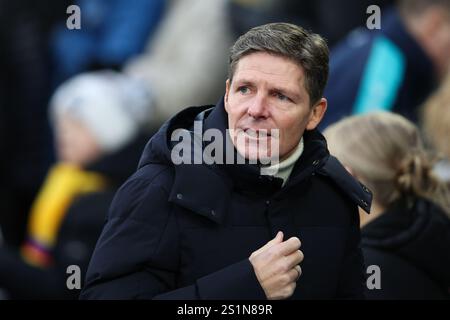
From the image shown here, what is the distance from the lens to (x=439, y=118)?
4.98m

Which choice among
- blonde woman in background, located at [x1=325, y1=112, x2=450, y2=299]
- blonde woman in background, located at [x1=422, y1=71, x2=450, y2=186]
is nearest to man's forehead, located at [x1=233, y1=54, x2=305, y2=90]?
blonde woman in background, located at [x1=325, y1=112, x2=450, y2=299]

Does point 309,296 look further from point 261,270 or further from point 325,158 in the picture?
point 325,158

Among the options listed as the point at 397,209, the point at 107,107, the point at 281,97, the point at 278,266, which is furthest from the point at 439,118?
the point at 278,266

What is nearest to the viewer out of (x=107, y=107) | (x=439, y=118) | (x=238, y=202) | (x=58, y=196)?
(x=238, y=202)

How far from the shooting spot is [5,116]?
6.53m

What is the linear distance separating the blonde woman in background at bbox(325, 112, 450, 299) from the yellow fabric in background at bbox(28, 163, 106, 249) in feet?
8.04

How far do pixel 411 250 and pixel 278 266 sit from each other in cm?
123

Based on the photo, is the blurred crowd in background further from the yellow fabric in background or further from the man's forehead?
the man's forehead

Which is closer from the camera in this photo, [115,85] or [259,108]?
[259,108]

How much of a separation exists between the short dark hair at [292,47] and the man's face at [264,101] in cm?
1

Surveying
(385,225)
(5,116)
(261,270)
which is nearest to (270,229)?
(261,270)

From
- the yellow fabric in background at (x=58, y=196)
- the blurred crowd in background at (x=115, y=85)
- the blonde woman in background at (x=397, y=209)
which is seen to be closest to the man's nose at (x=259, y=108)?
the blonde woman in background at (x=397, y=209)

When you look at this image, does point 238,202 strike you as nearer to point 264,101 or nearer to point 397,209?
point 264,101

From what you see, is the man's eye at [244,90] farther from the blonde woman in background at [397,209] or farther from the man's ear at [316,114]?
the blonde woman in background at [397,209]
